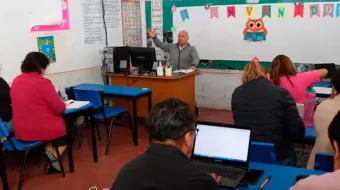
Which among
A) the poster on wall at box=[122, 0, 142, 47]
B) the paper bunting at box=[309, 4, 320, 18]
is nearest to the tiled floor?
the poster on wall at box=[122, 0, 142, 47]

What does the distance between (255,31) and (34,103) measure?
3772 mm

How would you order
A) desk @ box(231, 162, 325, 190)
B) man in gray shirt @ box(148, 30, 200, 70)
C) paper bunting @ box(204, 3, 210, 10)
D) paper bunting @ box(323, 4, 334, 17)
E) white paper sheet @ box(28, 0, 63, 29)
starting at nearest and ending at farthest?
desk @ box(231, 162, 325, 190) → white paper sheet @ box(28, 0, 63, 29) → paper bunting @ box(323, 4, 334, 17) → man in gray shirt @ box(148, 30, 200, 70) → paper bunting @ box(204, 3, 210, 10)

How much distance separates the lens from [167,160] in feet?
4.02

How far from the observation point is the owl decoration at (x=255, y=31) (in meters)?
5.69

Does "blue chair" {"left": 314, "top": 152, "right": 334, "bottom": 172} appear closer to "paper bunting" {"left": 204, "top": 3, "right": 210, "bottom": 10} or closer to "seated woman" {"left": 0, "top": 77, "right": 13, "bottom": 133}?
"seated woman" {"left": 0, "top": 77, "right": 13, "bottom": 133}

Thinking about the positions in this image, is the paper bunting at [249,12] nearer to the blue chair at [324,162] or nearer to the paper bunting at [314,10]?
the paper bunting at [314,10]

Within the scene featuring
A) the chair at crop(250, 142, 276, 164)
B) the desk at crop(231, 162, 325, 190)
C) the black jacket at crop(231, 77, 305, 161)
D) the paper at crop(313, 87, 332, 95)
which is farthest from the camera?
the paper at crop(313, 87, 332, 95)

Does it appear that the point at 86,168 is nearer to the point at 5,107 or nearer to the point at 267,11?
the point at 5,107

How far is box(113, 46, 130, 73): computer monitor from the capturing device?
5496mm

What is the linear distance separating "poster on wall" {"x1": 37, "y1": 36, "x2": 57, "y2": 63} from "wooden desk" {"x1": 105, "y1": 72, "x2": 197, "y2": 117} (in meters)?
0.95

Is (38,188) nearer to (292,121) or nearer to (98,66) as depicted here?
(292,121)

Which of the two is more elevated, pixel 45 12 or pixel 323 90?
pixel 45 12

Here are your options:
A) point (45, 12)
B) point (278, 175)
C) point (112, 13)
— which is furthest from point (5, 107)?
point (278, 175)

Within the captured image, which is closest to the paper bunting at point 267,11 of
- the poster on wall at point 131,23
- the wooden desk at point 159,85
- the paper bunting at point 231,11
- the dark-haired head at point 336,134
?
the paper bunting at point 231,11
